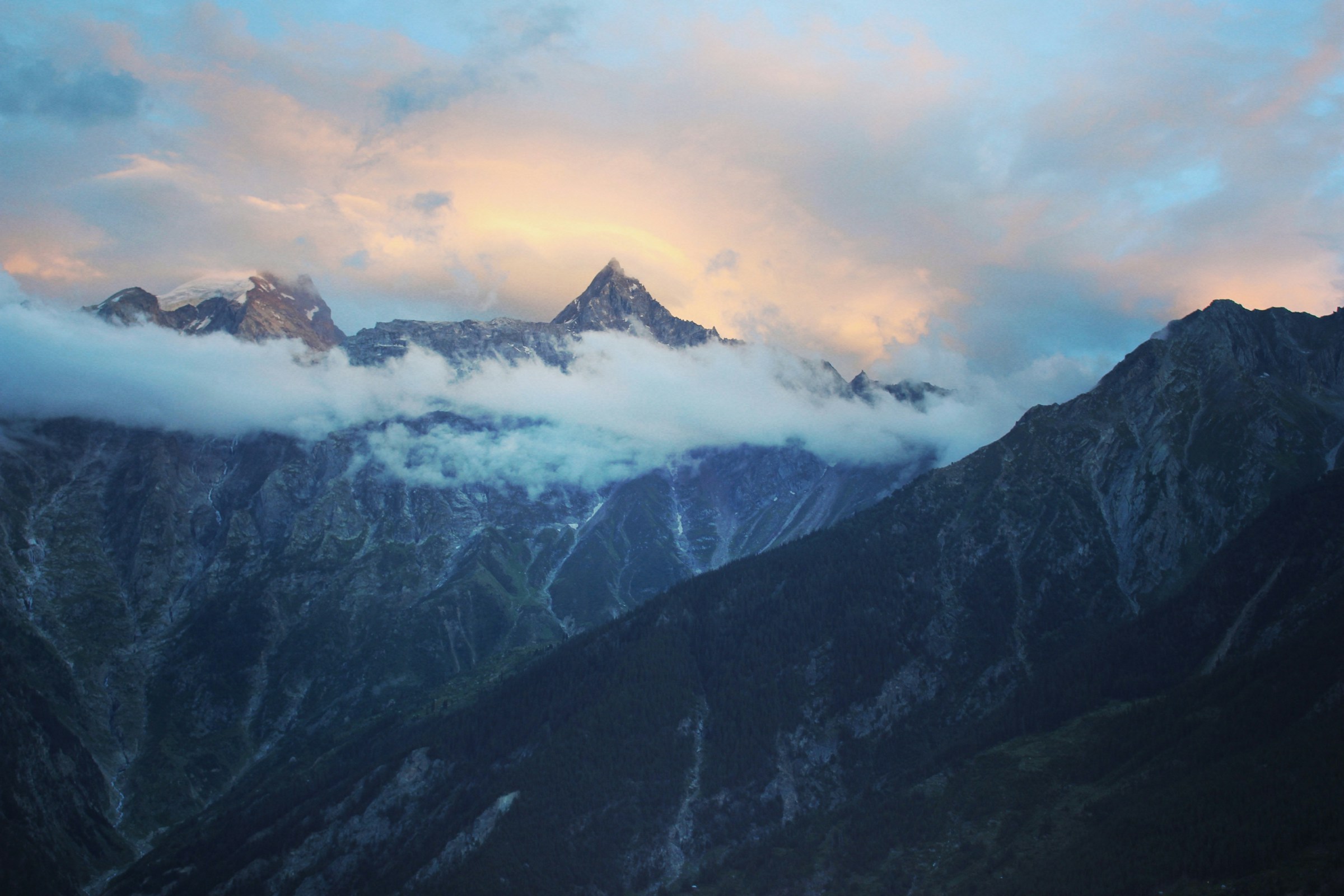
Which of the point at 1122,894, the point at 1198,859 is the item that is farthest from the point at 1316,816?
the point at 1122,894

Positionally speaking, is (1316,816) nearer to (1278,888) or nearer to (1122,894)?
(1278,888)

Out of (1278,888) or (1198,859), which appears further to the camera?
(1198,859)

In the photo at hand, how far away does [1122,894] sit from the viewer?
19988cm

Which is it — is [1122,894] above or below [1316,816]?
below

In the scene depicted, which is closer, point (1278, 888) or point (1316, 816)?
point (1278, 888)

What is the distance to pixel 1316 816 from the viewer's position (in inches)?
7648

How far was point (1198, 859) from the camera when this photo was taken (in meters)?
199

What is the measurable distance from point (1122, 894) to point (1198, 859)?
17469 millimetres

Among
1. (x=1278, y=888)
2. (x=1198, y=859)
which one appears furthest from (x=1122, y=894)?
Result: (x=1278, y=888)

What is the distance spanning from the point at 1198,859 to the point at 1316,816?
24.6m

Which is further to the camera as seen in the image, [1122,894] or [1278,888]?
[1122,894]

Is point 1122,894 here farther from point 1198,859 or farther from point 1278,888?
point 1278,888

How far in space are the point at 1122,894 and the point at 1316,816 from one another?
42.0 metres

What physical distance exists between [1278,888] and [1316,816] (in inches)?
984
